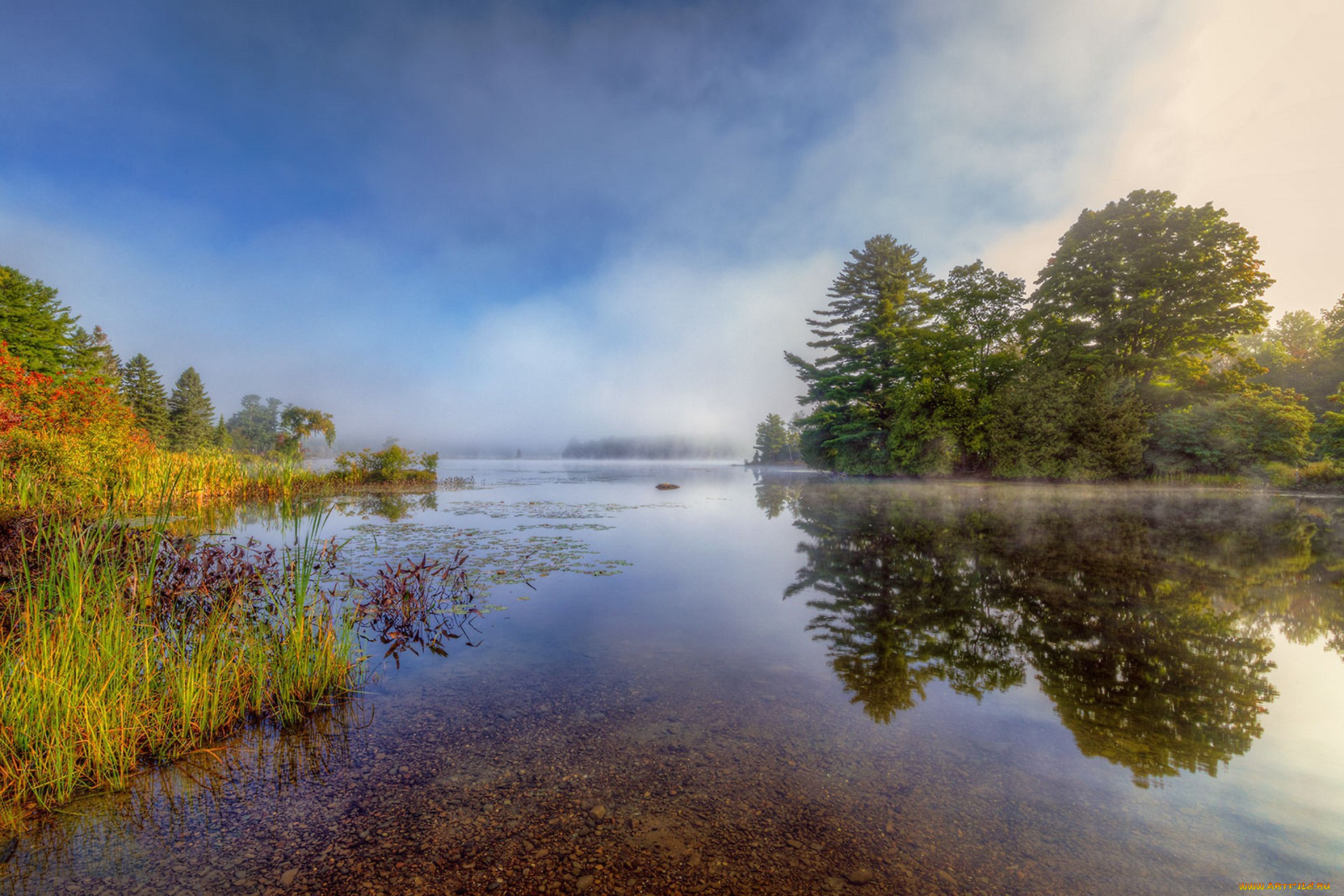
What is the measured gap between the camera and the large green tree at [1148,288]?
22250 mm

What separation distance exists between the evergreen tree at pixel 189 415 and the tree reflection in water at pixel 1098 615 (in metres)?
55.4

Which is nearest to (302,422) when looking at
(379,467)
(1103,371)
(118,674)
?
(379,467)

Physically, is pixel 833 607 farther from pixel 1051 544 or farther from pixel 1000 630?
pixel 1051 544

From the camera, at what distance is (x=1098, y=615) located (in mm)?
5941

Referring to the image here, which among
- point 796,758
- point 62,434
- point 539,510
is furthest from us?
point 539,510

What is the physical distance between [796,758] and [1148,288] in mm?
31846

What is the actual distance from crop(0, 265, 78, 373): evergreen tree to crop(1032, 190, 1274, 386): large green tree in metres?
53.6

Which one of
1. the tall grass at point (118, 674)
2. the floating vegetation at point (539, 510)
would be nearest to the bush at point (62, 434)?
the tall grass at point (118, 674)

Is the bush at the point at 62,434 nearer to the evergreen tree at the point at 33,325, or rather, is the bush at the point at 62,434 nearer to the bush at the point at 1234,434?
the evergreen tree at the point at 33,325

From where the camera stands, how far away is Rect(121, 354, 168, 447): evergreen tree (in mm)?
38781

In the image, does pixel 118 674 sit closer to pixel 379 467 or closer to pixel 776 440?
pixel 379 467

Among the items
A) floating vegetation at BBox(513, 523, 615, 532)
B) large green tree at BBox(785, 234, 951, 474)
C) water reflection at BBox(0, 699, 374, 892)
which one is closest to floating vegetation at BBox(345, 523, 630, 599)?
floating vegetation at BBox(513, 523, 615, 532)

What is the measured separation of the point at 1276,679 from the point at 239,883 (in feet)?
25.1

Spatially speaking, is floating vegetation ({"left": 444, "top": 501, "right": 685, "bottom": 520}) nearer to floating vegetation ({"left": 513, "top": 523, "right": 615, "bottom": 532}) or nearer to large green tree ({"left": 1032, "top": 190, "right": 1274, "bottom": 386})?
floating vegetation ({"left": 513, "top": 523, "right": 615, "bottom": 532})
